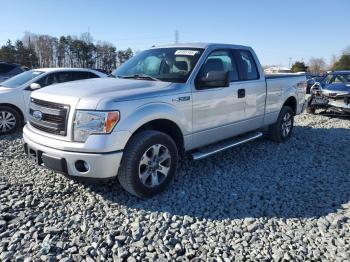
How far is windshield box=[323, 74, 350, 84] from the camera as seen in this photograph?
36.1 feet

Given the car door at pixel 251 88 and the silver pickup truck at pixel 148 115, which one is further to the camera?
the car door at pixel 251 88

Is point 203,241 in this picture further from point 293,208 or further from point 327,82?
point 327,82

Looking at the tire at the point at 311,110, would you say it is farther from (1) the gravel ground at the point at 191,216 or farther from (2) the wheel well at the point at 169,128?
(2) the wheel well at the point at 169,128

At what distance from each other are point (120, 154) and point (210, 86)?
5.39 feet

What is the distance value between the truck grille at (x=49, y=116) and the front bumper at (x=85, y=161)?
241 millimetres

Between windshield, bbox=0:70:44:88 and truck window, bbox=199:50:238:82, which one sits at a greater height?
truck window, bbox=199:50:238:82

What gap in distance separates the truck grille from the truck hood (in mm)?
119

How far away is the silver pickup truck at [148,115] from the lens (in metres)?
3.56

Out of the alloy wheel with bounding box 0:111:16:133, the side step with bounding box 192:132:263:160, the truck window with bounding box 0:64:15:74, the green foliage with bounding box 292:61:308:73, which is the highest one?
the green foliage with bounding box 292:61:308:73

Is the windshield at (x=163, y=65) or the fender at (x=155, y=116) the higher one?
the windshield at (x=163, y=65)

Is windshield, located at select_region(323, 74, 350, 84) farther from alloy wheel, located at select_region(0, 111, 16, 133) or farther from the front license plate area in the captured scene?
the front license plate area

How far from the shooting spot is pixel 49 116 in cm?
388

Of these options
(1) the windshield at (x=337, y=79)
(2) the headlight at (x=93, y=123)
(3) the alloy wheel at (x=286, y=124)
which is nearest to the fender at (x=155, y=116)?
(2) the headlight at (x=93, y=123)

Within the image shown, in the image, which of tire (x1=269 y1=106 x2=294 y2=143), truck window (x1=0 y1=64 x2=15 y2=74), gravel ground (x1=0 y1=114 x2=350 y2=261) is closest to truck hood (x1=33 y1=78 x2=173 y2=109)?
gravel ground (x1=0 y1=114 x2=350 y2=261)
